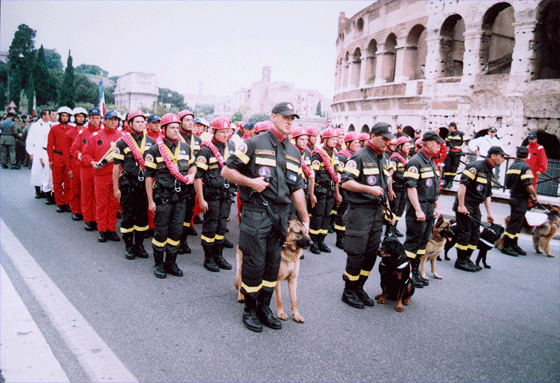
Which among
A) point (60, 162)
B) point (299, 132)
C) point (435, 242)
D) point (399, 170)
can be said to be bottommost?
point (435, 242)

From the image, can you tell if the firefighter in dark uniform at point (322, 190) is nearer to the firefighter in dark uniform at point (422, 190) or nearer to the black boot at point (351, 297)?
the firefighter in dark uniform at point (422, 190)

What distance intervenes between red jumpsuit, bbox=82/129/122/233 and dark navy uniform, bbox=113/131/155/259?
85 cm

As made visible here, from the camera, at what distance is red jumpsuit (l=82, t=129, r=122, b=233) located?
732cm

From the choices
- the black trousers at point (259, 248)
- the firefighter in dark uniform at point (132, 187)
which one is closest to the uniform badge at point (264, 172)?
the black trousers at point (259, 248)

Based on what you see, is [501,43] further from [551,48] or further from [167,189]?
[167,189]

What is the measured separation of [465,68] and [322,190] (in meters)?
15.5

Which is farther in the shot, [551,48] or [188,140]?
[551,48]

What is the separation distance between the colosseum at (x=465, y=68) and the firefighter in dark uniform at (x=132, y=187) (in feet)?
56.0

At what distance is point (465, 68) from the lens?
63.2 ft

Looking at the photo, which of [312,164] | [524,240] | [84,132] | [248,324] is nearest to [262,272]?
[248,324]

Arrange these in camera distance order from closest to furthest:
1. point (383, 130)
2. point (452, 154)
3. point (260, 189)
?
point (260, 189), point (383, 130), point (452, 154)

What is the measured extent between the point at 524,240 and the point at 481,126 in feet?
35.7

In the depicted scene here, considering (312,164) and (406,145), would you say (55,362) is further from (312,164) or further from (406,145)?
(406,145)

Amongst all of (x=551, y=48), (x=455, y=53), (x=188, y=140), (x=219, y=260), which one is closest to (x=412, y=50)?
(x=455, y=53)
